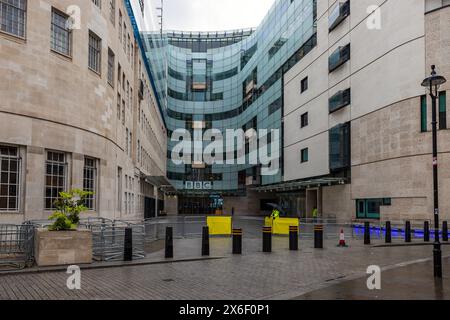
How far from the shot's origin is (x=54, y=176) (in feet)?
65.4

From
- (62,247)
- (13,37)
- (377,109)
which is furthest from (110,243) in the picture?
(377,109)

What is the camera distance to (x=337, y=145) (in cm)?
4169

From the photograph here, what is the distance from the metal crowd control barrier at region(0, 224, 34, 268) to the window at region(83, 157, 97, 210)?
8921mm

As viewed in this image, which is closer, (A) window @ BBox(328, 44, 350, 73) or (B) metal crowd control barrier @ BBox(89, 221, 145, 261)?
(B) metal crowd control barrier @ BBox(89, 221, 145, 261)

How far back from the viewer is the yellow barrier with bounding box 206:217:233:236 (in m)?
24.8

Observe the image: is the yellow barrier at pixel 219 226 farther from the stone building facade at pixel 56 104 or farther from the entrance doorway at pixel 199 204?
the entrance doorway at pixel 199 204

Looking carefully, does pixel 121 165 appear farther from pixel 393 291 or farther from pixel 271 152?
pixel 271 152

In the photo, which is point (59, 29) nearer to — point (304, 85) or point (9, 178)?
point (9, 178)

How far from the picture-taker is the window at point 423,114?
1205 inches

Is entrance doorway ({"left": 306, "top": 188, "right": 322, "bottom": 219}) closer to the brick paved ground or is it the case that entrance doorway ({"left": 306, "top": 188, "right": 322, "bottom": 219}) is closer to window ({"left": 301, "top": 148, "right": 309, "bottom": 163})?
window ({"left": 301, "top": 148, "right": 309, "bottom": 163})

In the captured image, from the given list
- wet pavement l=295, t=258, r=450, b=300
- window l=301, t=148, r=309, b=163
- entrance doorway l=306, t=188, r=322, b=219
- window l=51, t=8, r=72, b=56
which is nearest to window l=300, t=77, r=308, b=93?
window l=301, t=148, r=309, b=163

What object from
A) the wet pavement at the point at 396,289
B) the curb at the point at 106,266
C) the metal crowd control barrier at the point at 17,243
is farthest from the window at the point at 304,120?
the metal crowd control barrier at the point at 17,243

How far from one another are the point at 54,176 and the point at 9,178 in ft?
7.86

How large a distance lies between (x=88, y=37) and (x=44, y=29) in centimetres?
364
